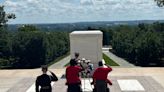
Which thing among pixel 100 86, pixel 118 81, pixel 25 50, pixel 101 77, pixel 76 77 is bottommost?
pixel 25 50

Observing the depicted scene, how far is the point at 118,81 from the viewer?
1838cm

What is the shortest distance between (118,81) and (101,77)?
23.6 ft

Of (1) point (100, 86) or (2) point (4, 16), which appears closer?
(1) point (100, 86)

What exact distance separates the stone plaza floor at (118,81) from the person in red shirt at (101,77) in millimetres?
4406

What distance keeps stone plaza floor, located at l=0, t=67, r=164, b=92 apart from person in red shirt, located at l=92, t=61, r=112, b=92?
4406 mm

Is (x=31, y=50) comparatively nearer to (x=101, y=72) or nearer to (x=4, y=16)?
(x=4, y=16)

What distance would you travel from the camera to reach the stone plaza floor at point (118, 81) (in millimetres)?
16688

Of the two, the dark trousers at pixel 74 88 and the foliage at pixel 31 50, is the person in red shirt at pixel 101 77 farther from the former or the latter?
Answer: the foliage at pixel 31 50

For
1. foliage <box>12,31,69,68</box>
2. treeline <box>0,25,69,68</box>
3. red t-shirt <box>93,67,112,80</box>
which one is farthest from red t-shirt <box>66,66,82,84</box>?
foliage <box>12,31,69,68</box>

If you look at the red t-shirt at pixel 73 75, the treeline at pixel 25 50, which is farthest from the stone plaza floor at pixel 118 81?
the treeline at pixel 25 50

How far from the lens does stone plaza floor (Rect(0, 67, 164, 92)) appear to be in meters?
16.7

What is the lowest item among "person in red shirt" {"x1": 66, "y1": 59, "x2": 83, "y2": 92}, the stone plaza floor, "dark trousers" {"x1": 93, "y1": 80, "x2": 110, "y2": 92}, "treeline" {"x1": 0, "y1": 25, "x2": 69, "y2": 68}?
"treeline" {"x1": 0, "y1": 25, "x2": 69, "y2": 68}

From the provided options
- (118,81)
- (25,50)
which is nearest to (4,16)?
(25,50)

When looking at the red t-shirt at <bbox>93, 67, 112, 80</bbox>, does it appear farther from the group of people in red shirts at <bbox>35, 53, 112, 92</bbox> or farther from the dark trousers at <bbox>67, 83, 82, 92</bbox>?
the dark trousers at <bbox>67, 83, 82, 92</bbox>
